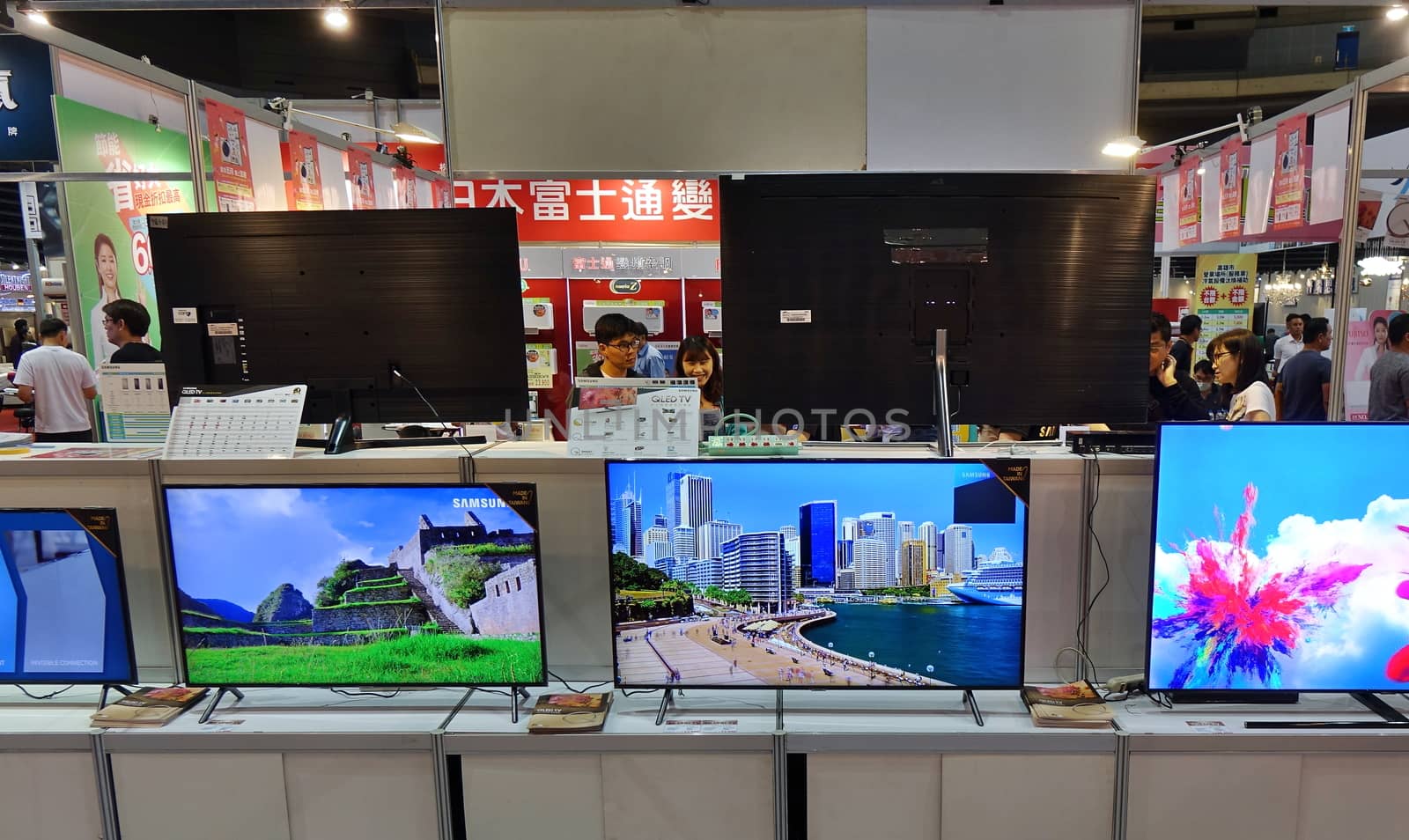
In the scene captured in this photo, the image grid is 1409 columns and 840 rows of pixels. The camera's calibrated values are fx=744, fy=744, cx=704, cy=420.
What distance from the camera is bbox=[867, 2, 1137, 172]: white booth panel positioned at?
268 centimetres

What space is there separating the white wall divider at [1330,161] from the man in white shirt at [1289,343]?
14.7 feet

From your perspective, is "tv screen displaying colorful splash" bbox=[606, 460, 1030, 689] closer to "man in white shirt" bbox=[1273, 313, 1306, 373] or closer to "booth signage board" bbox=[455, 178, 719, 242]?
"booth signage board" bbox=[455, 178, 719, 242]

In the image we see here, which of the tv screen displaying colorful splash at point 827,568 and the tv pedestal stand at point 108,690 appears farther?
the tv pedestal stand at point 108,690

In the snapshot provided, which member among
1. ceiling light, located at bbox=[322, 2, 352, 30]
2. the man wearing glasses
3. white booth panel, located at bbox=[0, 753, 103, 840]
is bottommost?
white booth panel, located at bbox=[0, 753, 103, 840]

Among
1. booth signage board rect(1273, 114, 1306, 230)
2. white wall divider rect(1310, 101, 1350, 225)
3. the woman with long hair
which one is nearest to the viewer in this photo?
white wall divider rect(1310, 101, 1350, 225)

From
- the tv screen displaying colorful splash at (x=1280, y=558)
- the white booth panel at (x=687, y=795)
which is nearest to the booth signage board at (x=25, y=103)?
the white booth panel at (x=687, y=795)

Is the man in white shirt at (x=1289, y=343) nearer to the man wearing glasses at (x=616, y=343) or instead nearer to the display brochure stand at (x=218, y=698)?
the man wearing glasses at (x=616, y=343)

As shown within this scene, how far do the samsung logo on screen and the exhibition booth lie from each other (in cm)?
3

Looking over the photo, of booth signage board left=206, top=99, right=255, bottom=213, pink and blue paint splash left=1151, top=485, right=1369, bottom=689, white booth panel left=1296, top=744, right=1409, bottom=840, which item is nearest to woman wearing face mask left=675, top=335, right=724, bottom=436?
pink and blue paint splash left=1151, top=485, right=1369, bottom=689

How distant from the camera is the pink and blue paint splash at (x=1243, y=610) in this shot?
5.24ft

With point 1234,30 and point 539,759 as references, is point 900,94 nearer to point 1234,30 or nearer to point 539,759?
point 539,759

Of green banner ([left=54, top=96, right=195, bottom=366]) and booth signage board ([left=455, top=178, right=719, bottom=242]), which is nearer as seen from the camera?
green banner ([left=54, top=96, right=195, bottom=366])

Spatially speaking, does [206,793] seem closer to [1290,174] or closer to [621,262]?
[621,262]

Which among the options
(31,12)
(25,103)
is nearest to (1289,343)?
(31,12)
